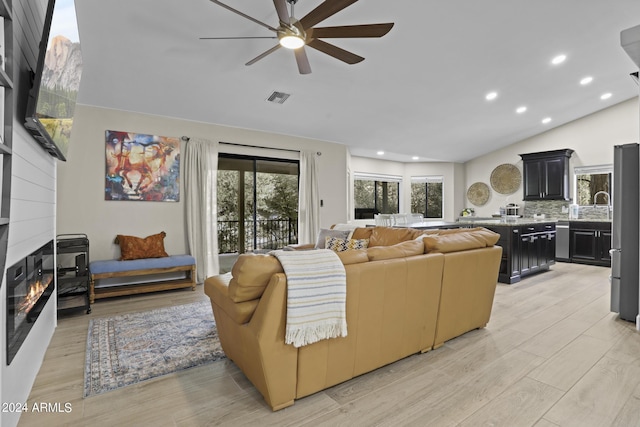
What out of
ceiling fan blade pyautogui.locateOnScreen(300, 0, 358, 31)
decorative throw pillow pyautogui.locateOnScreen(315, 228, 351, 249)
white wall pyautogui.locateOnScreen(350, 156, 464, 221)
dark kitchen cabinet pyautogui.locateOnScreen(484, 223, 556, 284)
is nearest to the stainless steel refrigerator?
dark kitchen cabinet pyautogui.locateOnScreen(484, 223, 556, 284)

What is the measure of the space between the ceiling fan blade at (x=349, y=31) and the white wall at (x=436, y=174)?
6367 mm

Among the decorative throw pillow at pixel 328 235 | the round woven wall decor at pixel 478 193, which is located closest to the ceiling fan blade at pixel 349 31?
the decorative throw pillow at pixel 328 235

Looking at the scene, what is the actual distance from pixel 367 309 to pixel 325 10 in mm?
2125

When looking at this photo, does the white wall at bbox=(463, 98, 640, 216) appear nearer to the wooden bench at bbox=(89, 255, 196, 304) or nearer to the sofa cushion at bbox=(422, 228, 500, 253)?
the sofa cushion at bbox=(422, 228, 500, 253)

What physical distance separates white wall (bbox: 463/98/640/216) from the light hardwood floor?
566cm

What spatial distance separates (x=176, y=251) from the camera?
4922mm

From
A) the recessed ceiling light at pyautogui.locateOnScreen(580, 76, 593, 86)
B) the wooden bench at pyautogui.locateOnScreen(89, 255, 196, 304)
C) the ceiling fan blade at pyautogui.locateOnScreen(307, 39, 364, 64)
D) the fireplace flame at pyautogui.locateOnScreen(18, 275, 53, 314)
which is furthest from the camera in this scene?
the recessed ceiling light at pyautogui.locateOnScreen(580, 76, 593, 86)

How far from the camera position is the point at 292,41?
8.57ft

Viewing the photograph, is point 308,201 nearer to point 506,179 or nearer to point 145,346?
point 145,346

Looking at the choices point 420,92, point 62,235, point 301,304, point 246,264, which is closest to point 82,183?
point 62,235

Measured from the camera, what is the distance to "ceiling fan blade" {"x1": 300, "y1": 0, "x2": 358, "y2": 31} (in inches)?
86.0

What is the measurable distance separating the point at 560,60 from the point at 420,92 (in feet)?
6.68

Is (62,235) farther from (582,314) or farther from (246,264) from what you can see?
(582,314)

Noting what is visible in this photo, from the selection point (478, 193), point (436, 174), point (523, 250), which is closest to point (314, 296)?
point (523, 250)
